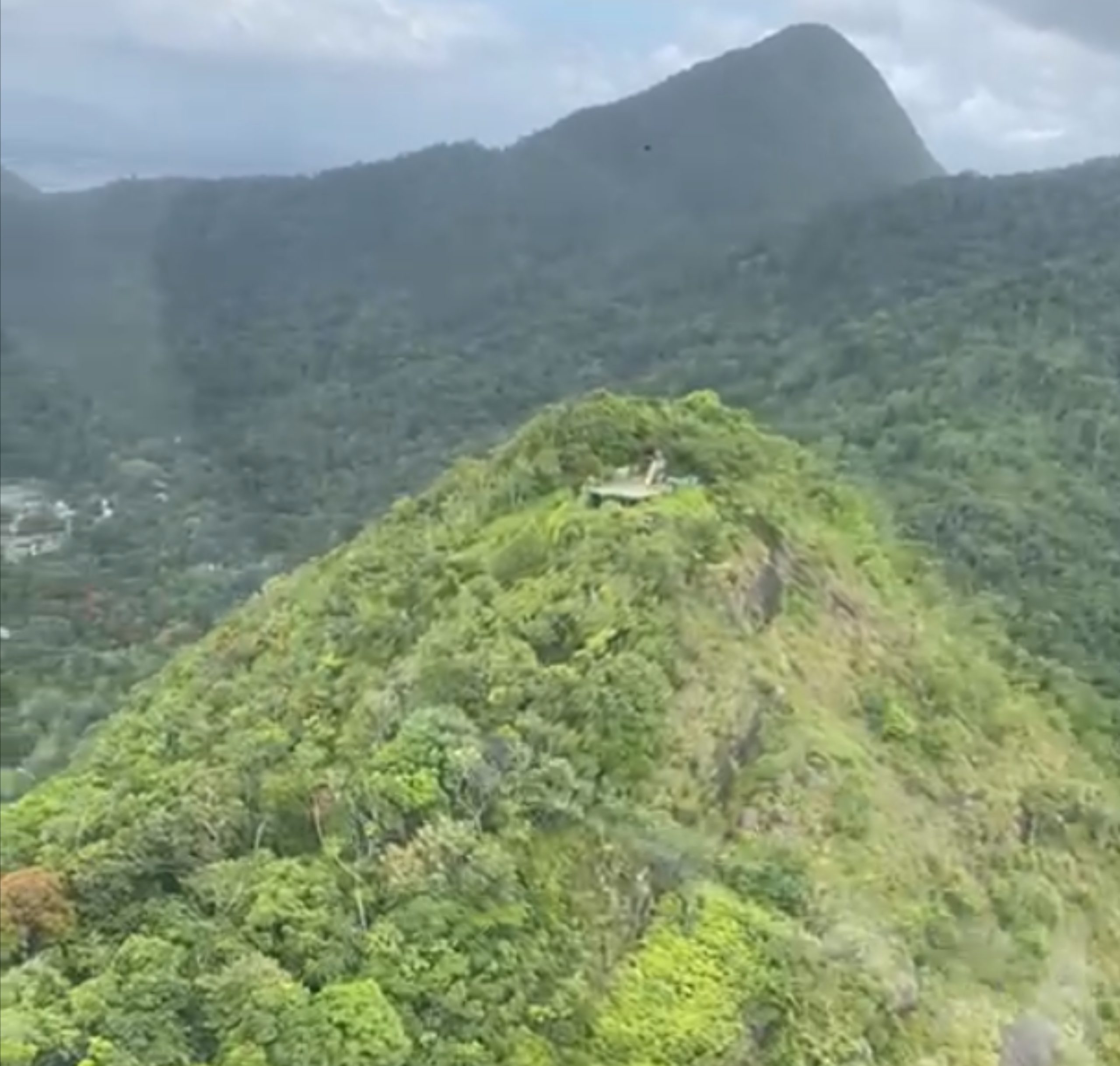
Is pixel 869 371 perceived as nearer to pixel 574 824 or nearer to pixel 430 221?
pixel 574 824

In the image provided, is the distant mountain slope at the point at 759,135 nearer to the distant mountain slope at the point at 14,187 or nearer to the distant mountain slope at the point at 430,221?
the distant mountain slope at the point at 430,221

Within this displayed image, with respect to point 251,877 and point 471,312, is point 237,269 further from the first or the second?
point 251,877

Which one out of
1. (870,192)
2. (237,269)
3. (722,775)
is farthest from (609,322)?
(722,775)

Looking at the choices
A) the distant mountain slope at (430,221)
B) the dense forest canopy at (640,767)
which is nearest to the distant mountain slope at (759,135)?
the distant mountain slope at (430,221)

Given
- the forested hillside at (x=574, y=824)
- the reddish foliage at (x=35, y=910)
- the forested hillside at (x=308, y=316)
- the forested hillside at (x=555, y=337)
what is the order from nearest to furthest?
the forested hillside at (x=574, y=824)
the reddish foliage at (x=35, y=910)
the forested hillside at (x=555, y=337)
the forested hillside at (x=308, y=316)

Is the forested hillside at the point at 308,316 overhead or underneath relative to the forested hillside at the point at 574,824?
underneath
